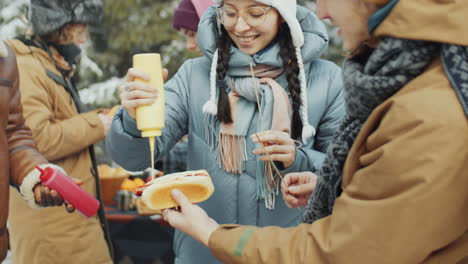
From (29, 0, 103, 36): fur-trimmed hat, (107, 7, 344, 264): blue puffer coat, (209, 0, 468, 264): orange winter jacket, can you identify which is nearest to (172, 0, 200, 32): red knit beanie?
(29, 0, 103, 36): fur-trimmed hat

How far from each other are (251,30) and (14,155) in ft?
3.64

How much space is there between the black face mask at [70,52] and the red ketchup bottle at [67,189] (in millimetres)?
1492

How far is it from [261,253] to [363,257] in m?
0.25

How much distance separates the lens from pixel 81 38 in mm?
3449

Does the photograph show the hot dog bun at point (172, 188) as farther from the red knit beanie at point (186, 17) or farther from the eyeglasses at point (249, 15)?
the red knit beanie at point (186, 17)

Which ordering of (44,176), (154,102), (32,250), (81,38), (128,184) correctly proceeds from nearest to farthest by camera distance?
(154,102)
(44,176)
(32,250)
(81,38)
(128,184)

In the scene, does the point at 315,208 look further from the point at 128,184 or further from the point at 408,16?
the point at 128,184

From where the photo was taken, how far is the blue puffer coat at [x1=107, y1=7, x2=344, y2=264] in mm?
2080

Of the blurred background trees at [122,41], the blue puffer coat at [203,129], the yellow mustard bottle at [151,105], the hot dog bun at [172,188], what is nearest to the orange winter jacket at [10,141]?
the blue puffer coat at [203,129]

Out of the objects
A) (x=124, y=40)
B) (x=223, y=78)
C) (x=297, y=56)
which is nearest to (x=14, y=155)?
(x=223, y=78)

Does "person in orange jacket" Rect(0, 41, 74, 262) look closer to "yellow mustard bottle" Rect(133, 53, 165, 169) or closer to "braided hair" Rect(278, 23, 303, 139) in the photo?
"yellow mustard bottle" Rect(133, 53, 165, 169)

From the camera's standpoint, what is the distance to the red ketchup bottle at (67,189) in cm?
201

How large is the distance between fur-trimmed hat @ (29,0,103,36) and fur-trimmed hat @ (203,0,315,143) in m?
1.55

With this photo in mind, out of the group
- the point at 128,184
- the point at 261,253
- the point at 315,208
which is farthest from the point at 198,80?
the point at 128,184
